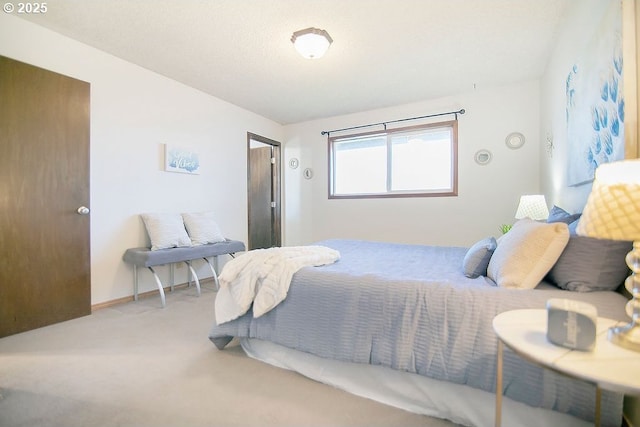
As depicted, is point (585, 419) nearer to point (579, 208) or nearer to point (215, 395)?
point (579, 208)

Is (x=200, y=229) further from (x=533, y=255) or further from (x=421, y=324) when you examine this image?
(x=533, y=255)

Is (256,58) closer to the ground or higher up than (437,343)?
higher up

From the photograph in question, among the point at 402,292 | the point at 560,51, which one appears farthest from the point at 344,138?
the point at 402,292

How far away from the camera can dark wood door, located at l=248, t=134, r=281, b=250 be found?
514cm

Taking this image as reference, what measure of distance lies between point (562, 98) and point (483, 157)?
137 cm

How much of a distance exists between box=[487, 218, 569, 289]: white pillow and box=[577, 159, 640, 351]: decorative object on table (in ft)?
1.36

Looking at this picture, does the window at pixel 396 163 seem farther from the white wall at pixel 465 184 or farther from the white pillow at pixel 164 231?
the white pillow at pixel 164 231

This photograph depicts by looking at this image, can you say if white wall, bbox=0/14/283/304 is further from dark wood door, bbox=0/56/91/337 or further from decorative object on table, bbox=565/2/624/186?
decorative object on table, bbox=565/2/624/186

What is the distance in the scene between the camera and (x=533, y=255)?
132cm

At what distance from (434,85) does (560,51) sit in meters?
1.29

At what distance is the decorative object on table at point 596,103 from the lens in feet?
4.28

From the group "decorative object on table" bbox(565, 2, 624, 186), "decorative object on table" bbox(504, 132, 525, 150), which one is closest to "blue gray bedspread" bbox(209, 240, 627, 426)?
"decorative object on table" bbox(565, 2, 624, 186)

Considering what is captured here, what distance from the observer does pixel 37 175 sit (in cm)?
230

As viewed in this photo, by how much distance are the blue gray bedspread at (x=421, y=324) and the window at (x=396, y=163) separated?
2.57 meters
